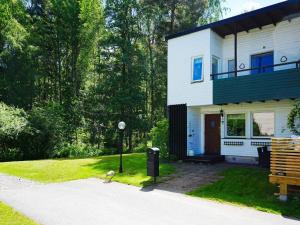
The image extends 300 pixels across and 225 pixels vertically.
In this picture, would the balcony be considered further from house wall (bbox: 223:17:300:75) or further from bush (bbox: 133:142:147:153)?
bush (bbox: 133:142:147:153)

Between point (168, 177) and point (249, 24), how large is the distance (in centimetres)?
892

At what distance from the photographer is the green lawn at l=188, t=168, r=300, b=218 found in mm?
8711

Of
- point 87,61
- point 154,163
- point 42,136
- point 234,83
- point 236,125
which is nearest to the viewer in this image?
point 154,163

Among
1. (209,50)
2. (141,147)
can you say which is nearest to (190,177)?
(209,50)

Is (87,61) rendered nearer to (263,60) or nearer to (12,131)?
(12,131)

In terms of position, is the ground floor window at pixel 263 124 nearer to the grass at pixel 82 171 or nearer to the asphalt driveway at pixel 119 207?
the grass at pixel 82 171

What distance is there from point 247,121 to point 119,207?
9684 mm

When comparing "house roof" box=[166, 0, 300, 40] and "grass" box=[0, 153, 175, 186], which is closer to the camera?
"grass" box=[0, 153, 175, 186]

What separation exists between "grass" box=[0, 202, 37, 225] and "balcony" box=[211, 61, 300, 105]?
10.6m

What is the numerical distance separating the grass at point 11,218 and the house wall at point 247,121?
11032 millimetres

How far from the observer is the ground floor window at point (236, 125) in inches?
635

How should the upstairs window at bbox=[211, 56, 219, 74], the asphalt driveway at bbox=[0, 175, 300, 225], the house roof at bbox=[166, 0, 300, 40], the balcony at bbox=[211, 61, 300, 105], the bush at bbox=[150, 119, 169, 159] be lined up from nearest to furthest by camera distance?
the asphalt driveway at bbox=[0, 175, 300, 225]
the balcony at bbox=[211, 61, 300, 105]
the house roof at bbox=[166, 0, 300, 40]
the upstairs window at bbox=[211, 56, 219, 74]
the bush at bbox=[150, 119, 169, 159]

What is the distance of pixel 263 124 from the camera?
15.3 metres

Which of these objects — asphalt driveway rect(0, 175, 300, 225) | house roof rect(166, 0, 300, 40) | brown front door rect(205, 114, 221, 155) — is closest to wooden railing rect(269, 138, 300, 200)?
asphalt driveway rect(0, 175, 300, 225)
